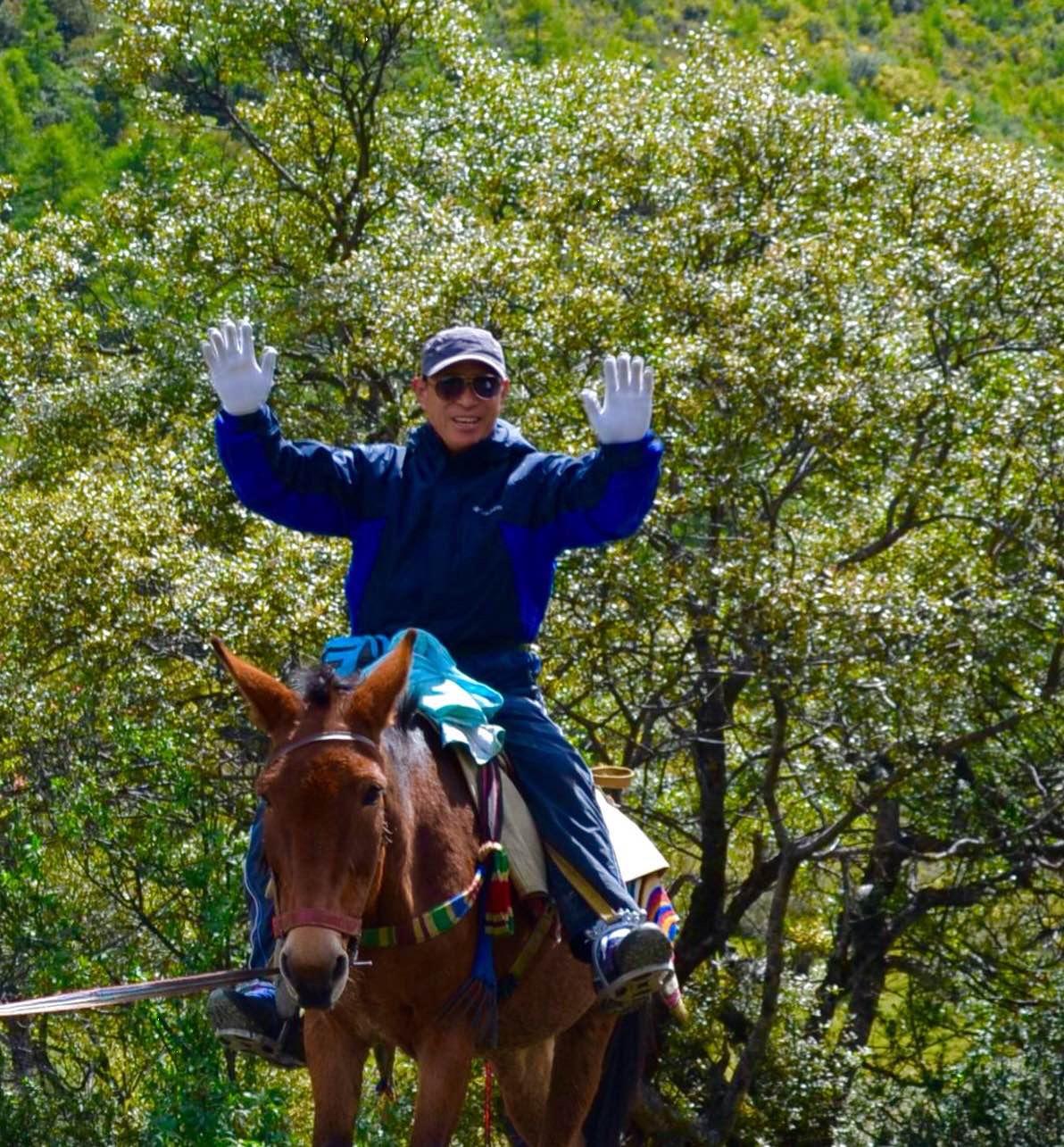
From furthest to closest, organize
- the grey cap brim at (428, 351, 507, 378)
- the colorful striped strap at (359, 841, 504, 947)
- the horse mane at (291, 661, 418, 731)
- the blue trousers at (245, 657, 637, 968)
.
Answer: the grey cap brim at (428, 351, 507, 378)
the blue trousers at (245, 657, 637, 968)
the colorful striped strap at (359, 841, 504, 947)
the horse mane at (291, 661, 418, 731)

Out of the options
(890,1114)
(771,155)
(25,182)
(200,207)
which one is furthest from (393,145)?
(25,182)

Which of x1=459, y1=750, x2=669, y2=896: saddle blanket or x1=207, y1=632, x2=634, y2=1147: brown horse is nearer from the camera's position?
x1=207, y1=632, x2=634, y2=1147: brown horse

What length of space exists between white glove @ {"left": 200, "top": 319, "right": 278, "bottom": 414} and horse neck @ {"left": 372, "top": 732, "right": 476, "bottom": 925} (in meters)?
1.14

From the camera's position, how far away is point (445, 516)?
17.1 feet

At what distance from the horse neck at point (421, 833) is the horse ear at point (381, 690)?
0.14 metres

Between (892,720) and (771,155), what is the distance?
5805 millimetres

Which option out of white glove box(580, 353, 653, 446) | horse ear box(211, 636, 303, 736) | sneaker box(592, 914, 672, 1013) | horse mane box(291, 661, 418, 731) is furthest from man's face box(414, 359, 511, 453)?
sneaker box(592, 914, 672, 1013)

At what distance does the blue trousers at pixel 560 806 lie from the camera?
5.15 m

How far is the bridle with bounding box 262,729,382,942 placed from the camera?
162 inches

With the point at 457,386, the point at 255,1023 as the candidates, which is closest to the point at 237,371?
the point at 457,386

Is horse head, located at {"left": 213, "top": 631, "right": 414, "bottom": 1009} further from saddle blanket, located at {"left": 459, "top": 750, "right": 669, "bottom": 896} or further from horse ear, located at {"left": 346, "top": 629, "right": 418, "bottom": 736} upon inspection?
saddle blanket, located at {"left": 459, "top": 750, "right": 669, "bottom": 896}

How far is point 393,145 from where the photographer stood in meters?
17.5

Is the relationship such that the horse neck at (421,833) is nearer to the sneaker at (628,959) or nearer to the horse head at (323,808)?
the horse head at (323,808)

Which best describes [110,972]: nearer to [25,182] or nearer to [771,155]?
[771,155]
